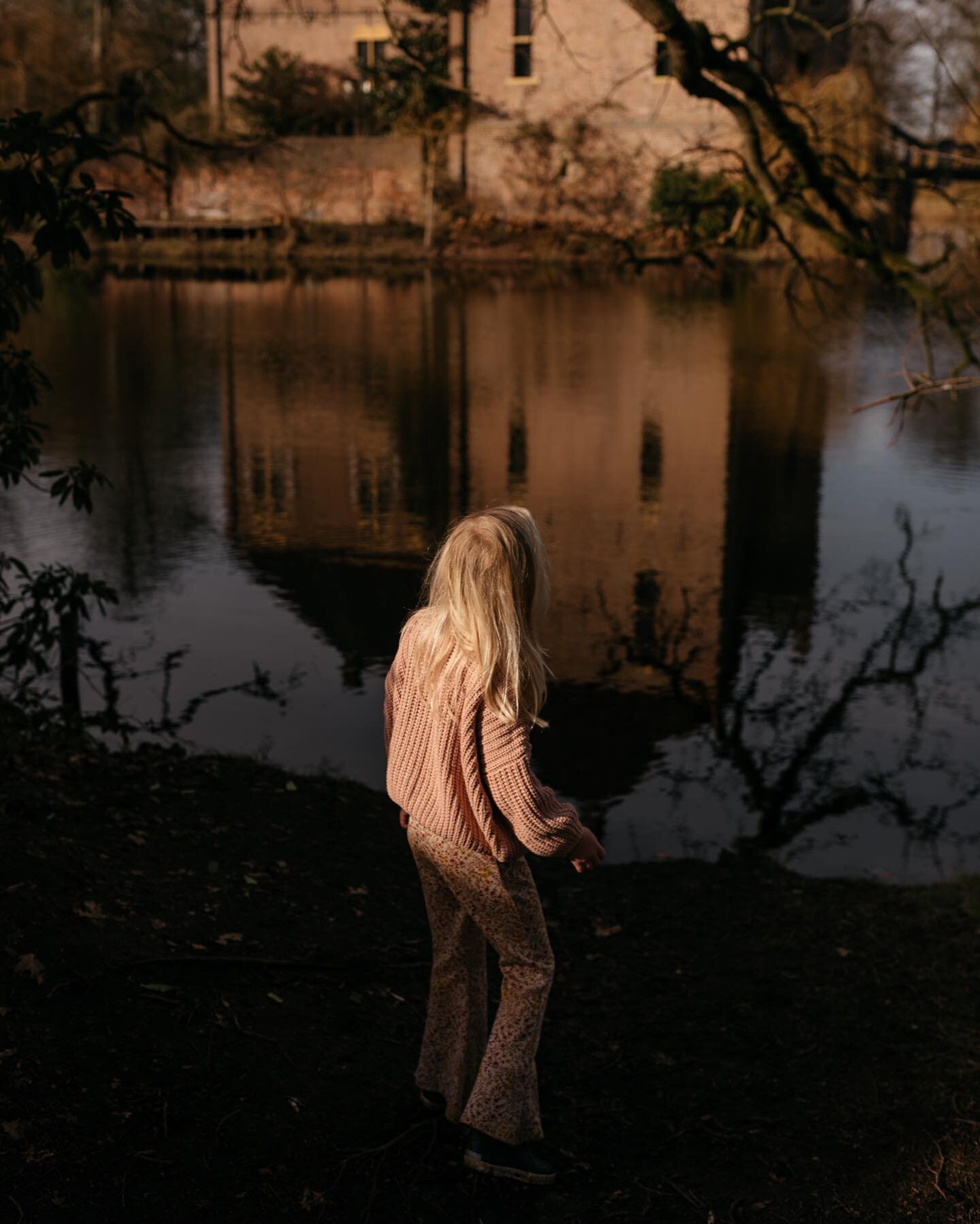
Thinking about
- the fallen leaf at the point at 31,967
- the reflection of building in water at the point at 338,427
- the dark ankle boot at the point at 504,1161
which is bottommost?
the dark ankle boot at the point at 504,1161

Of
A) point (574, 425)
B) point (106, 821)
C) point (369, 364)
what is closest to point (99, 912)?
point (106, 821)

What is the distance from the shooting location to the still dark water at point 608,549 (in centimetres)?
697

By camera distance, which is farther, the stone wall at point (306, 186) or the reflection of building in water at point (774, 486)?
the stone wall at point (306, 186)

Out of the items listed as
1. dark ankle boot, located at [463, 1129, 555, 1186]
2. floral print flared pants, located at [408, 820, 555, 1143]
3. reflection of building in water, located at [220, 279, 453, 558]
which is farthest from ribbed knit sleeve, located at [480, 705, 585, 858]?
reflection of building in water, located at [220, 279, 453, 558]

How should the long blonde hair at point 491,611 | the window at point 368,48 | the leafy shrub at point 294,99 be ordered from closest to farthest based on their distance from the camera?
the long blonde hair at point 491,611 < the window at point 368,48 < the leafy shrub at point 294,99

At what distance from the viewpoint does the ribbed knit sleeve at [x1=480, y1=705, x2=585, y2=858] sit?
2.82 meters

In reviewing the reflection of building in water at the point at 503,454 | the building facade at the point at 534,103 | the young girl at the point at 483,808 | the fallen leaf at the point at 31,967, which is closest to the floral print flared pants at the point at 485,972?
the young girl at the point at 483,808

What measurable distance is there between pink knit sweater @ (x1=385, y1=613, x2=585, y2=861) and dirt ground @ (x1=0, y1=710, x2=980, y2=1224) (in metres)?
0.84

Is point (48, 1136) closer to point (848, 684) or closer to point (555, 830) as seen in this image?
point (555, 830)

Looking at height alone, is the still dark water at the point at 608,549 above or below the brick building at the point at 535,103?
below

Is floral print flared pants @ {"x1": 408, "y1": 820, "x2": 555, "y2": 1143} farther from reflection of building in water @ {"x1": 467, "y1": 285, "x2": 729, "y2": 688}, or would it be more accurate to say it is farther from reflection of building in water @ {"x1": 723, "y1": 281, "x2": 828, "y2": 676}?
reflection of building in water @ {"x1": 723, "y1": 281, "x2": 828, "y2": 676}

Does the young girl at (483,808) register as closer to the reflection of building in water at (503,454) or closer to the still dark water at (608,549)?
the still dark water at (608,549)

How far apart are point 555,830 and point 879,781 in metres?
4.51

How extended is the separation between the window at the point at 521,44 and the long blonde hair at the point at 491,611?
120 feet
